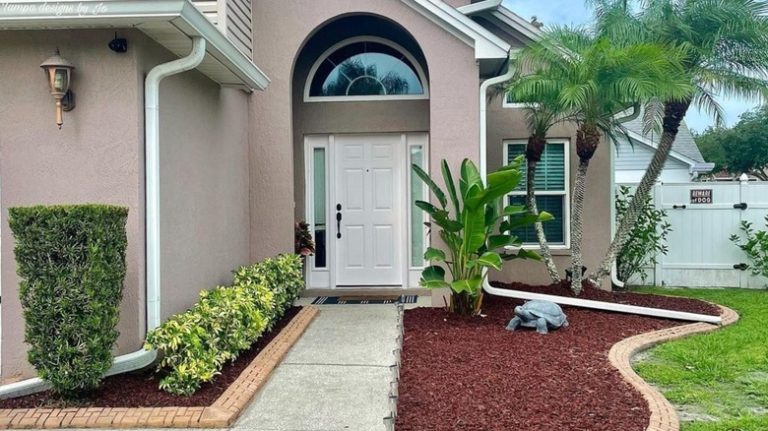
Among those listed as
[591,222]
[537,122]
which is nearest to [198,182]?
[537,122]

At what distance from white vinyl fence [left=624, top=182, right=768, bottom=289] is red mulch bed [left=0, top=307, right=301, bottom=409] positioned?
8.55 metres

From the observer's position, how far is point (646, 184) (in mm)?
8773

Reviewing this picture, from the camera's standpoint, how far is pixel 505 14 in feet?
30.8

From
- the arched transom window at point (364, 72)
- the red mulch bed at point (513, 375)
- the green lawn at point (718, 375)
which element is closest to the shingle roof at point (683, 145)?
the arched transom window at point (364, 72)

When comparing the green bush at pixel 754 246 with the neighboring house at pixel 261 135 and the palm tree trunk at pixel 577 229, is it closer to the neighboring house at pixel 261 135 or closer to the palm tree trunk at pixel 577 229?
the neighboring house at pixel 261 135

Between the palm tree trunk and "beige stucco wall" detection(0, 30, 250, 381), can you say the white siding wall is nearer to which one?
"beige stucco wall" detection(0, 30, 250, 381)

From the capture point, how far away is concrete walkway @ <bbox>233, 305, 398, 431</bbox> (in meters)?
4.30

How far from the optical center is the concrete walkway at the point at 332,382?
430cm

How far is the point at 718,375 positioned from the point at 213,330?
469cm

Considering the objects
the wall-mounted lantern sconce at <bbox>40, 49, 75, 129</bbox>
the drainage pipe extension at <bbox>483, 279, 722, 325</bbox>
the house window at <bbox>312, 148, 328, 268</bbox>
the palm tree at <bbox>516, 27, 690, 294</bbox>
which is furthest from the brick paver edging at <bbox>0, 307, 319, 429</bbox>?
the palm tree at <bbox>516, 27, 690, 294</bbox>

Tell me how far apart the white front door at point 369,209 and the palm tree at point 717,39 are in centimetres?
389

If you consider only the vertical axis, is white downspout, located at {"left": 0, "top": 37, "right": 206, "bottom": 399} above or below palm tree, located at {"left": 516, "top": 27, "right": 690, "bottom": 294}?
below

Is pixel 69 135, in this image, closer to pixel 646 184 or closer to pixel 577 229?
pixel 577 229

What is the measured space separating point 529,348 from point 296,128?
16.5 ft
